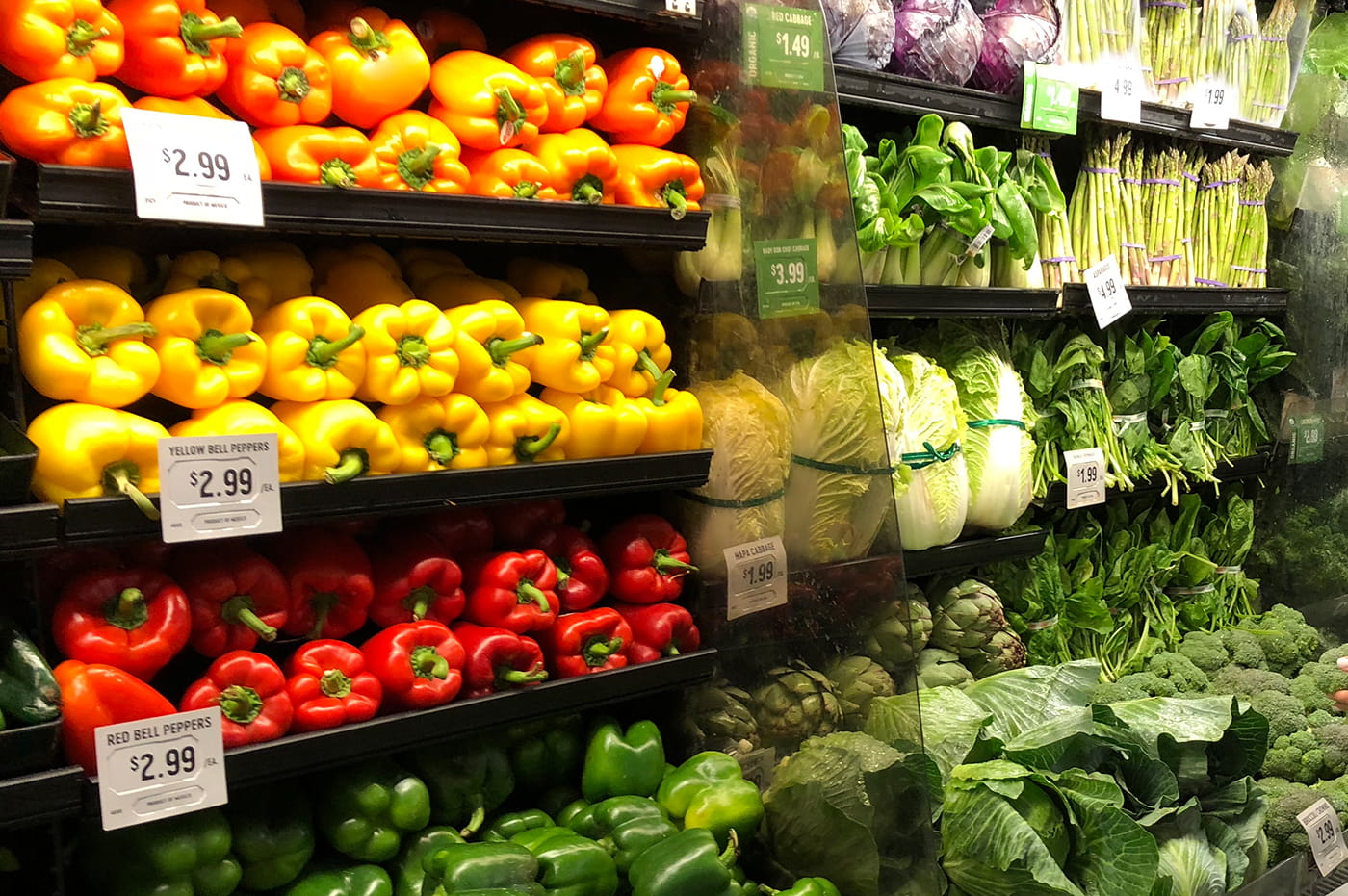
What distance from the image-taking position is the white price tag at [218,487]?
64.5 inches

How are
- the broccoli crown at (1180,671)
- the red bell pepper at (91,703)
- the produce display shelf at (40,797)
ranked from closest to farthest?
the produce display shelf at (40,797)
the red bell pepper at (91,703)
the broccoli crown at (1180,671)

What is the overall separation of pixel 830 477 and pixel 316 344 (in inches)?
40.3

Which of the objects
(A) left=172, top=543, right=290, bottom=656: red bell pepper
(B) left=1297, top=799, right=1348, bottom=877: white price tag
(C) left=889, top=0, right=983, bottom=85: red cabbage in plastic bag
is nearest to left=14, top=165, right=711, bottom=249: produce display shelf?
(A) left=172, top=543, right=290, bottom=656: red bell pepper

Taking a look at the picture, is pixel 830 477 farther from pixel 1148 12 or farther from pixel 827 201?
pixel 1148 12

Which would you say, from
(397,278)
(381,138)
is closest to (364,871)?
(397,278)

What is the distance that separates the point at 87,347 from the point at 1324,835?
3041mm

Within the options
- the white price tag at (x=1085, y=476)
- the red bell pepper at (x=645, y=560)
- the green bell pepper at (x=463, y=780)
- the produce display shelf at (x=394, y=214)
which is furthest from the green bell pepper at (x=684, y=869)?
the white price tag at (x=1085, y=476)

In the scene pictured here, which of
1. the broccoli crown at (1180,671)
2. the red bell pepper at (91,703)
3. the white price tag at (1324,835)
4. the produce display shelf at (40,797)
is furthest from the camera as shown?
the broccoli crown at (1180,671)

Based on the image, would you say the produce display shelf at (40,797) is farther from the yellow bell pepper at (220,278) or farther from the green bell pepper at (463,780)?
the yellow bell pepper at (220,278)

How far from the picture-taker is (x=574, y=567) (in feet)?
7.43

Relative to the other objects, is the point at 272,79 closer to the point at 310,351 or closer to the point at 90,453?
the point at 310,351

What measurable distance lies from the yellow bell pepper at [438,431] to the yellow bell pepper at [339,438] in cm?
4

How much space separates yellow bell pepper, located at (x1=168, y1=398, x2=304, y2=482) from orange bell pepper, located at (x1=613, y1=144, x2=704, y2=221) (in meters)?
0.80

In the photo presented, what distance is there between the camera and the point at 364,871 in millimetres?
1914
